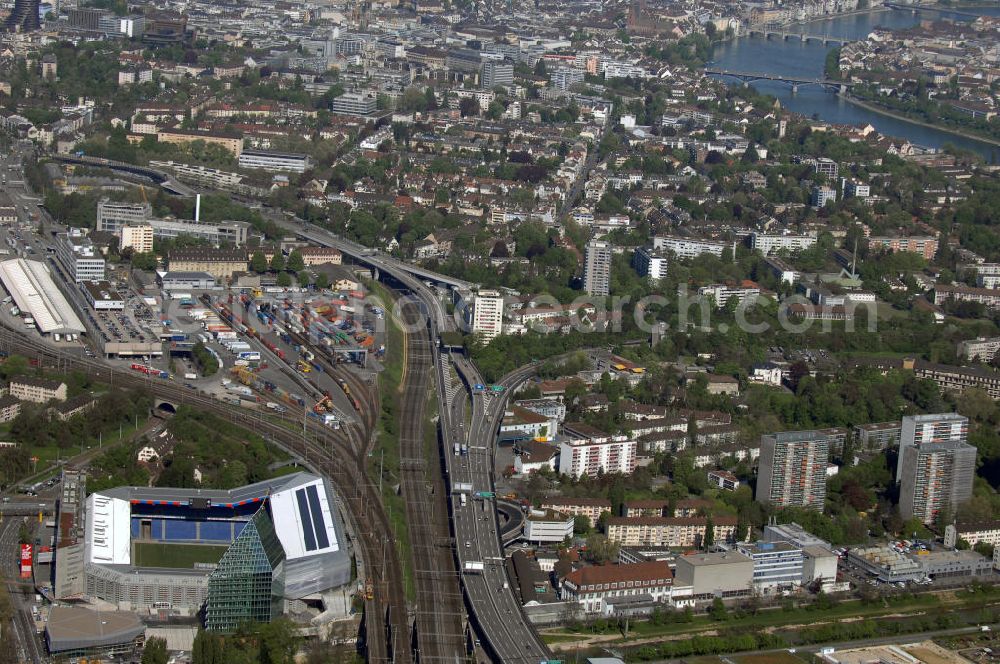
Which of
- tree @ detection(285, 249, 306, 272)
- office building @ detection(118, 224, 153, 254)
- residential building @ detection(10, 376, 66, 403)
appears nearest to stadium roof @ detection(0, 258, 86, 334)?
office building @ detection(118, 224, 153, 254)

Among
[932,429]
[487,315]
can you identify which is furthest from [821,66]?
[932,429]

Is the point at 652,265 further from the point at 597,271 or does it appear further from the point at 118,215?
the point at 118,215

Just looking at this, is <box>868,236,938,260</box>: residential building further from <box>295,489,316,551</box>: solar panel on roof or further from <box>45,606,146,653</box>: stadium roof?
<box>45,606,146,653</box>: stadium roof

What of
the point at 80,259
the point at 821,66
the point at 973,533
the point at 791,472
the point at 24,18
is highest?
the point at 24,18

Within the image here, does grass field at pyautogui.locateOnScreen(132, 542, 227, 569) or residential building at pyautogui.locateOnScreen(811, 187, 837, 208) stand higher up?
grass field at pyautogui.locateOnScreen(132, 542, 227, 569)

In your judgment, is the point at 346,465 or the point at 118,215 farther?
the point at 118,215

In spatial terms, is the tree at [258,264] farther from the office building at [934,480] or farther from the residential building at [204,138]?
the office building at [934,480]

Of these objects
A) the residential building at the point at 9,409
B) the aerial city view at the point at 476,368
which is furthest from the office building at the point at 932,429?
the residential building at the point at 9,409
